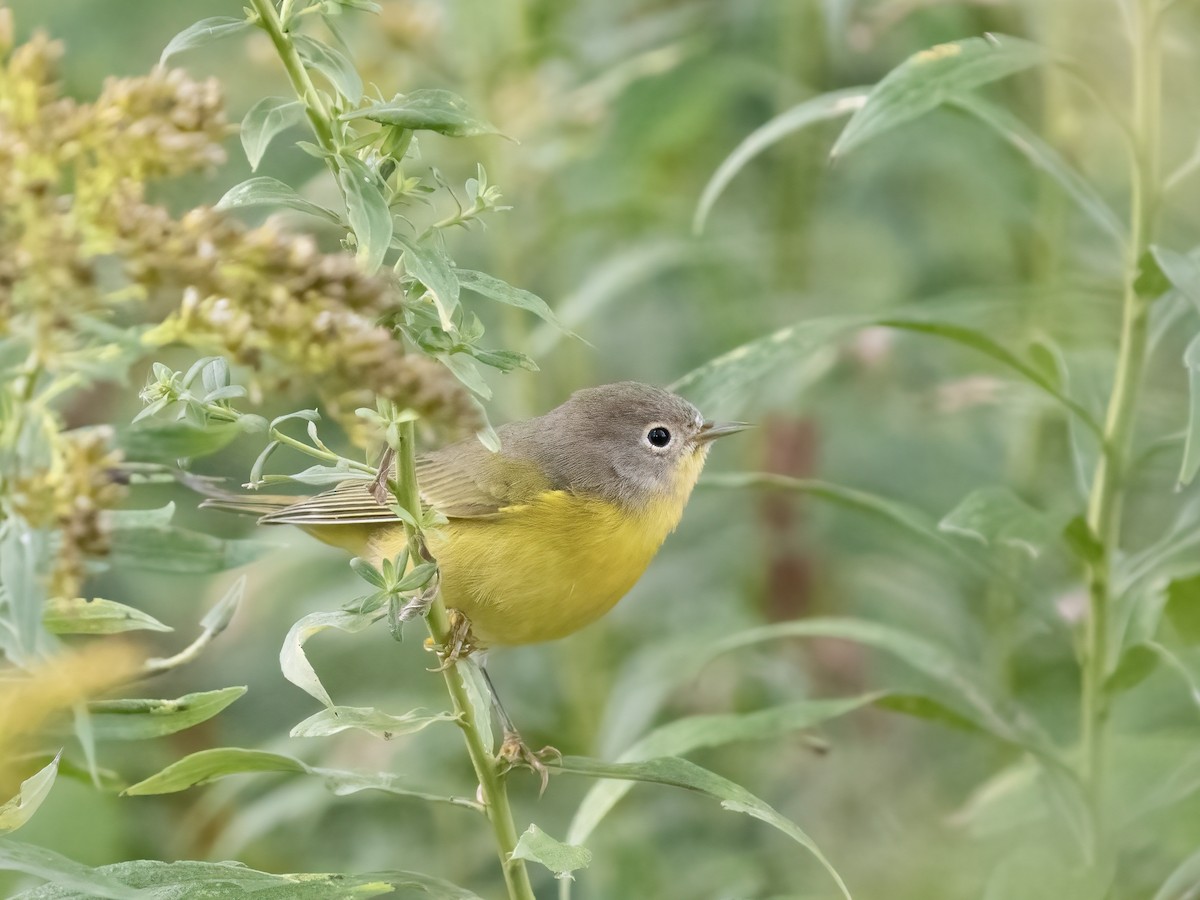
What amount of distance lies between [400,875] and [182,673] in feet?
8.22

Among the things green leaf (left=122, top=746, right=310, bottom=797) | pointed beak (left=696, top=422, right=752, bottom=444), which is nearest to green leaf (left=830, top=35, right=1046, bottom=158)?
pointed beak (left=696, top=422, right=752, bottom=444)

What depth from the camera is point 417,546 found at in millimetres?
1751

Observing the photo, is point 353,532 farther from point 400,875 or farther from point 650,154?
point 650,154

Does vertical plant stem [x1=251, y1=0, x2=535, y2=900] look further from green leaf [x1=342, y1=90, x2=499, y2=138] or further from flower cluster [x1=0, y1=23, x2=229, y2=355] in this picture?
flower cluster [x1=0, y1=23, x2=229, y2=355]

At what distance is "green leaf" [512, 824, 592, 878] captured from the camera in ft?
5.76

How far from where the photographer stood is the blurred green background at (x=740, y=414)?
3658 millimetres

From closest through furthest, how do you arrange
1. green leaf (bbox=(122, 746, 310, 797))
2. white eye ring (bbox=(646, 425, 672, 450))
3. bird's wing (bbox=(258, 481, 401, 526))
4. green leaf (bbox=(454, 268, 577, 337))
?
green leaf (bbox=(454, 268, 577, 337)), green leaf (bbox=(122, 746, 310, 797)), bird's wing (bbox=(258, 481, 401, 526)), white eye ring (bbox=(646, 425, 672, 450))

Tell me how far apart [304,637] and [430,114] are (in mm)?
681

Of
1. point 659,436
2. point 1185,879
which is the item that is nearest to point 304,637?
point 1185,879

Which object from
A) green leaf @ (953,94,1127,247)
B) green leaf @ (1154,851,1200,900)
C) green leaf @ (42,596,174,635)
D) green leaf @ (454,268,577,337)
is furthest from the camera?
green leaf @ (953,94,1127,247)

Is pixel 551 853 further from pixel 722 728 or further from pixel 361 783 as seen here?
pixel 722 728

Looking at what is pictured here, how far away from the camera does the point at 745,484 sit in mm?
2879

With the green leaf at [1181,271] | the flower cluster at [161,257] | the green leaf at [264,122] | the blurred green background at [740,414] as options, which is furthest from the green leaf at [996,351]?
the flower cluster at [161,257]

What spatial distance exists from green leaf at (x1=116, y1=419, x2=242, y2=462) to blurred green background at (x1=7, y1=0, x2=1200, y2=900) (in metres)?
2.02
